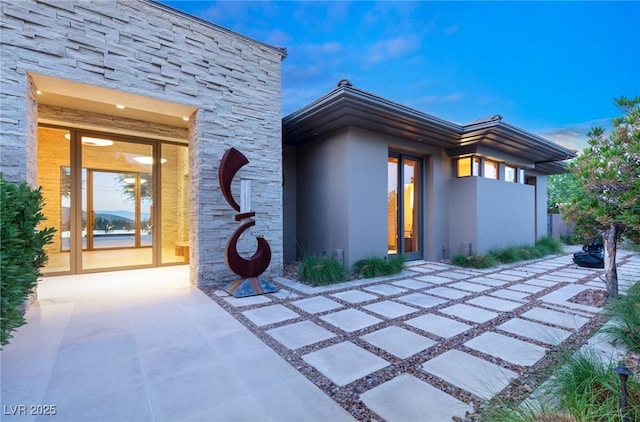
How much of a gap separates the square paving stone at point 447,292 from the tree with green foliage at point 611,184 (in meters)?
1.89

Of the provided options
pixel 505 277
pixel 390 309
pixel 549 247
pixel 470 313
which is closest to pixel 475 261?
pixel 505 277

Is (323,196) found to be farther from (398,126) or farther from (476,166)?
(476,166)

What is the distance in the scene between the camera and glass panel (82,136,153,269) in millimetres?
5680

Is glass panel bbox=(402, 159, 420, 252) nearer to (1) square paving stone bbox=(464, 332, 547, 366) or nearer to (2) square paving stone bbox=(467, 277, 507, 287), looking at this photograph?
(2) square paving stone bbox=(467, 277, 507, 287)

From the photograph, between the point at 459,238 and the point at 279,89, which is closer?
the point at 279,89

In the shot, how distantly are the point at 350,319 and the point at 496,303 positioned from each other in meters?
2.16

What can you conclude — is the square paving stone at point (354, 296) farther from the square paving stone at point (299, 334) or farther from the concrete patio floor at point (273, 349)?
the square paving stone at point (299, 334)

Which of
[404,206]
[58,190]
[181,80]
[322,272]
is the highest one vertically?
[181,80]

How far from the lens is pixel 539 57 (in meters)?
9.16

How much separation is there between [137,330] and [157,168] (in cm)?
431

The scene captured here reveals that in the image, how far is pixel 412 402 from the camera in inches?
70.4

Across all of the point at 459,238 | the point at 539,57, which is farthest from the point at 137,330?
the point at 539,57

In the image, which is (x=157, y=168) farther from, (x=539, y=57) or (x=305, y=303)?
(x=539, y=57)

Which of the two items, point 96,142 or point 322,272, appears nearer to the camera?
point 322,272
